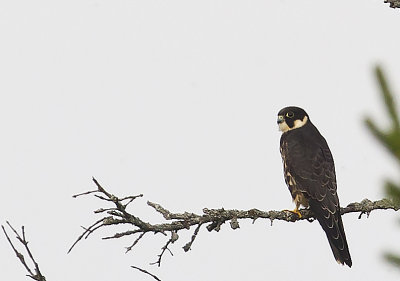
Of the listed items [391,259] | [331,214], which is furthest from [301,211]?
[391,259]

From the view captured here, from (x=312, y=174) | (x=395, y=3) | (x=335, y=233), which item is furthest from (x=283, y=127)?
(x=395, y=3)

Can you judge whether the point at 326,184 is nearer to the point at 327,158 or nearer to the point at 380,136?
the point at 327,158

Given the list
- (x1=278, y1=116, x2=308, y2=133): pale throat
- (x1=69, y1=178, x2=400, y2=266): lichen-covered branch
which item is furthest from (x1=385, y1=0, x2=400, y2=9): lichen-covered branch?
(x1=278, y1=116, x2=308, y2=133): pale throat

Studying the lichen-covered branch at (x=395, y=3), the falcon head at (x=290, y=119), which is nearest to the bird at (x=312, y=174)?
the falcon head at (x=290, y=119)

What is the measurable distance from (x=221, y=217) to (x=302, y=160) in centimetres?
232

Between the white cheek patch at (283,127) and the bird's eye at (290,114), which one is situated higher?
the bird's eye at (290,114)

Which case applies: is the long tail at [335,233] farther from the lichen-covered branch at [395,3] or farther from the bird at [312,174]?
the lichen-covered branch at [395,3]

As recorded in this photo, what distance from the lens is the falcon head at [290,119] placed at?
6.77 metres

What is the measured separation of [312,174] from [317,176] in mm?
51

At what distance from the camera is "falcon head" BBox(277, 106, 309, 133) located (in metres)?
6.77

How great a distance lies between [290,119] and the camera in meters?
6.81

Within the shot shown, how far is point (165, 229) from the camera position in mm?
3582

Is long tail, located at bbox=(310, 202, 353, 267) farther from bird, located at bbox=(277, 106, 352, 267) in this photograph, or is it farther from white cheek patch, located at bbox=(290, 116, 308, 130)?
white cheek patch, located at bbox=(290, 116, 308, 130)

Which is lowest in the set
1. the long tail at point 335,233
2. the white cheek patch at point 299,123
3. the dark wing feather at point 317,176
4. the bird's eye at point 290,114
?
Result: the long tail at point 335,233
